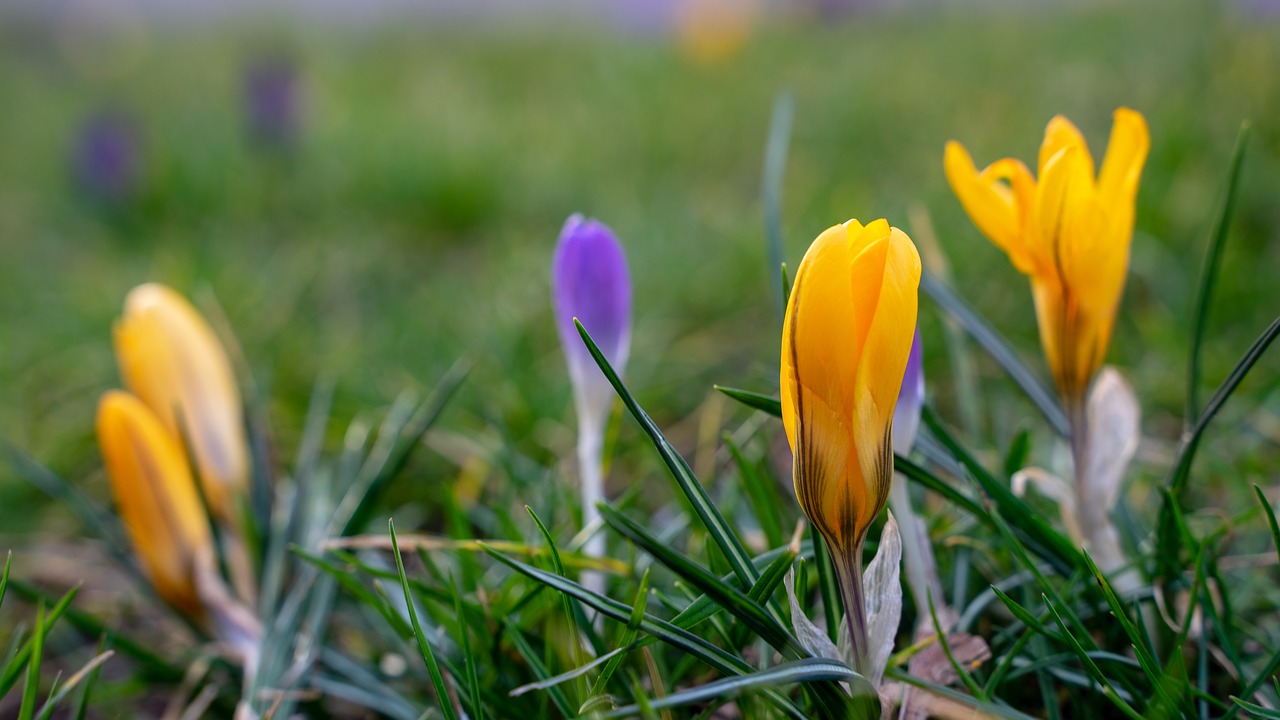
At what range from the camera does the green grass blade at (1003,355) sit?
99cm

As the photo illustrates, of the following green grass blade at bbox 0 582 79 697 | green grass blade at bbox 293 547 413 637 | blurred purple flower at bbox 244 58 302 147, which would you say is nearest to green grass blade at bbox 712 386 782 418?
green grass blade at bbox 293 547 413 637

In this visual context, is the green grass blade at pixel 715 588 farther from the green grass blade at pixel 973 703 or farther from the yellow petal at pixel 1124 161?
the yellow petal at pixel 1124 161

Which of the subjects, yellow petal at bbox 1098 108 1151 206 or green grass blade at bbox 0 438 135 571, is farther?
green grass blade at bbox 0 438 135 571

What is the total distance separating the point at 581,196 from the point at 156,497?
6.12 ft

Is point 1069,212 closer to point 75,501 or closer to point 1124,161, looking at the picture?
point 1124,161

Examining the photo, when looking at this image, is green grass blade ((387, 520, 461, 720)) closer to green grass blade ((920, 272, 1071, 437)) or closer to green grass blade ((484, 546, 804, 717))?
green grass blade ((484, 546, 804, 717))

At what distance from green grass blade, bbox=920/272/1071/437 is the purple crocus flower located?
0.36 metres

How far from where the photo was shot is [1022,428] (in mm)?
918

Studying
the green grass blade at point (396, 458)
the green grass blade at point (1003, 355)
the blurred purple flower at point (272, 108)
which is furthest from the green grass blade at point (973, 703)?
the blurred purple flower at point (272, 108)

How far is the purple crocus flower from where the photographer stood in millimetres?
907

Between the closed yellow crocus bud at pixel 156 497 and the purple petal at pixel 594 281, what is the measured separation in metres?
0.54

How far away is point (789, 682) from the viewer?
0.65 meters

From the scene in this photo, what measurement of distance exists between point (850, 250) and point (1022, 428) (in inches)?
15.6

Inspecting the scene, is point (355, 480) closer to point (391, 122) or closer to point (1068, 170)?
point (1068, 170)
